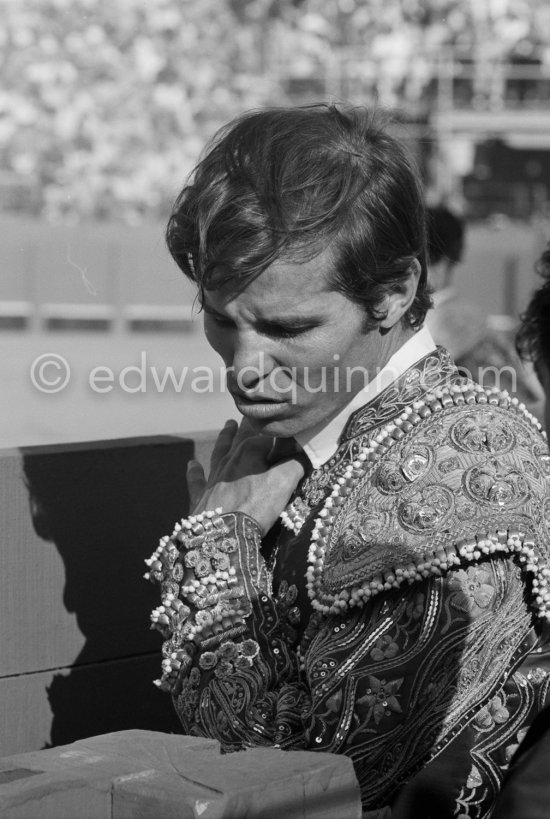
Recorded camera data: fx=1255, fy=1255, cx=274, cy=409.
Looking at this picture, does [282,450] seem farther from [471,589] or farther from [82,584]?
[82,584]

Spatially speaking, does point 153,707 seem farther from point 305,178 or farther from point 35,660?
point 305,178

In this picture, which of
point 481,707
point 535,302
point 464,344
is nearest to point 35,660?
point 481,707

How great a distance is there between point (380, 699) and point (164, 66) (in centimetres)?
1339

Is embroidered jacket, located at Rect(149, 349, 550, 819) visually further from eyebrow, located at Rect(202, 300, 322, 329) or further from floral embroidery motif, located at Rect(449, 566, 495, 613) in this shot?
eyebrow, located at Rect(202, 300, 322, 329)

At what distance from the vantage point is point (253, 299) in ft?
5.44

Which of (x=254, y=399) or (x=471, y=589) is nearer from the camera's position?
(x=471, y=589)

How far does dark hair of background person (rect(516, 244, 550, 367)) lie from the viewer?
2.48m

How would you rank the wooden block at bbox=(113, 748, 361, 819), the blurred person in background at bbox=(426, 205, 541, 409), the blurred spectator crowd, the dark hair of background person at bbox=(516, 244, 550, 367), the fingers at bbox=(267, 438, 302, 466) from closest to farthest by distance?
the wooden block at bbox=(113, 748, 361, 819) → the fingers at bbox=(267, 438, 302, 466) → the dark hair of background person at bbox=(516, 244, 550, 367) → the blurred person in background at bbox=(426, 205, 541, 409) → the blurred spectator crowd

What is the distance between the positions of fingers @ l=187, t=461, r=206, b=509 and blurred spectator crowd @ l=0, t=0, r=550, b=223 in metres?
8.56

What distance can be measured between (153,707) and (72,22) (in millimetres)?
10946

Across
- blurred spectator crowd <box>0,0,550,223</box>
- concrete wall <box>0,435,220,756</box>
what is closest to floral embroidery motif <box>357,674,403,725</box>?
concrete wall <box>0,435,220,756</box>

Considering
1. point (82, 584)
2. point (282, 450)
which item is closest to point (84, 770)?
point (282, 450)

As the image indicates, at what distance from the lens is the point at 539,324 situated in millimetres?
2541

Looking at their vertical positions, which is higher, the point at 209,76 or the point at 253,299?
the point at 253,299
